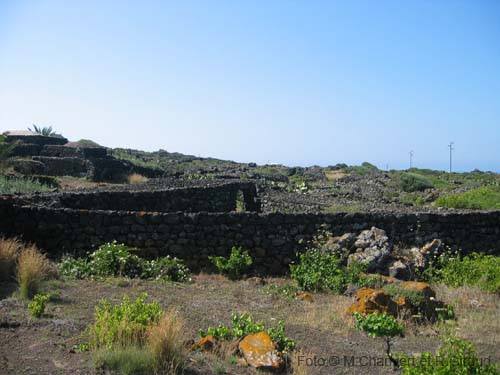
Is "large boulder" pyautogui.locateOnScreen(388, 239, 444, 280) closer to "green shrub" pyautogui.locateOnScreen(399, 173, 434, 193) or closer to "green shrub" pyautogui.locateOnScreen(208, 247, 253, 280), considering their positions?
"green shrub" pyautogui.locateOnScreen(208, 247, 253, 280)

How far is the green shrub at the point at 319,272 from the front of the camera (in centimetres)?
945

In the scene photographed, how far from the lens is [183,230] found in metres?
10.9

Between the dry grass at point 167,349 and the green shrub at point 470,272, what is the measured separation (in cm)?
660

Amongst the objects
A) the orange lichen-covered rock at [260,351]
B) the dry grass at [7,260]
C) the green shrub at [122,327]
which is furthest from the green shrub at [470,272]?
the dry grass at [7,260]

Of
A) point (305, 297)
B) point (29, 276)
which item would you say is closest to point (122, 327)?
point (29, 276)

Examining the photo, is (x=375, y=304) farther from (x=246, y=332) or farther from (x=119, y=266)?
(x=119, y=266)

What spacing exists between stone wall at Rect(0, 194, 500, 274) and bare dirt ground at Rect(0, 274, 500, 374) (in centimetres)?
93

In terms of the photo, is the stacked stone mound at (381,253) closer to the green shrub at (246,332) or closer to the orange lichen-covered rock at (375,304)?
the orange lichen-covered rock at (375,304)

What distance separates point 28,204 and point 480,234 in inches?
427

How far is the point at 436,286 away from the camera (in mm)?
9875

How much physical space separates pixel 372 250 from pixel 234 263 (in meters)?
2.91

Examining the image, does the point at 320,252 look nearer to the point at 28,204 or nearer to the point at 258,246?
the point at 258,246

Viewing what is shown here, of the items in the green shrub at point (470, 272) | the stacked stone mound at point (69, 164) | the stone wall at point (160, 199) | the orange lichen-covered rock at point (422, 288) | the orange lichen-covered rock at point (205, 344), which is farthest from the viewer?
the stacked stone mound at point (69, 164)

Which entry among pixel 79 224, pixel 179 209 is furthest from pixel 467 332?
pixel 179 209
